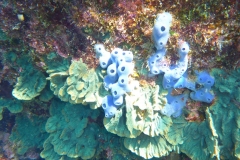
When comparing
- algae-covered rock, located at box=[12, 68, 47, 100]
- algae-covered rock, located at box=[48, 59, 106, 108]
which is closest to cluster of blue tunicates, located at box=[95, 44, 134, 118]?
algae-covered rock, located at box=[48, 59, 106, 108]

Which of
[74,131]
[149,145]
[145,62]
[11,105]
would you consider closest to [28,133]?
[11,105]

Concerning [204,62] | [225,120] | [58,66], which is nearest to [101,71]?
[58,66]

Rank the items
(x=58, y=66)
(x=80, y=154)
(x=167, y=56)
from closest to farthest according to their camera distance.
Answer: (x=167, y=56)
(x=58, y=66)
(x=80, y=154)

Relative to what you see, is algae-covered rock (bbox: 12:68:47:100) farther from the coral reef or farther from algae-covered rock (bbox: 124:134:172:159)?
algae-covered rock (bbox: 124:134:172:159)

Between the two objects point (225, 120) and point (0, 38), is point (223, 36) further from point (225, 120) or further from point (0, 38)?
point (0, 38)

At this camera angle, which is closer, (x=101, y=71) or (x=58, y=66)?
(x=101, y=71)

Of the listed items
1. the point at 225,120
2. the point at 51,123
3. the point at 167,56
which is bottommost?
the point at 51,123
